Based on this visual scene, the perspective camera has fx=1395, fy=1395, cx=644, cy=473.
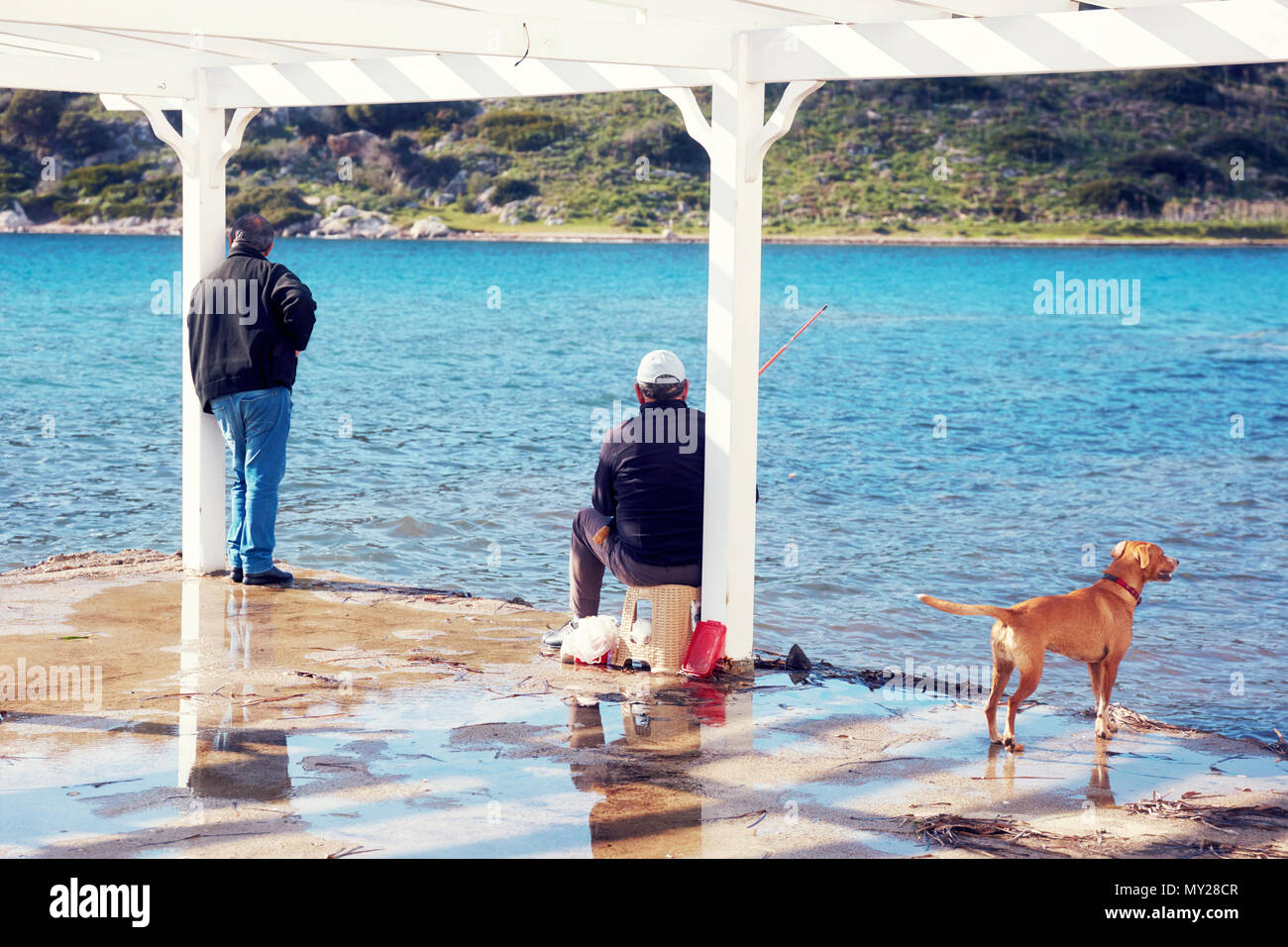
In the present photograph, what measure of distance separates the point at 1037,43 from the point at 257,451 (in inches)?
170

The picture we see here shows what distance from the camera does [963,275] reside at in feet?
211

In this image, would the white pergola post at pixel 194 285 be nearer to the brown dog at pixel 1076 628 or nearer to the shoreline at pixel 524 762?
the shoreline at pixel 524 762

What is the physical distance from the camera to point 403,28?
16.8 ft

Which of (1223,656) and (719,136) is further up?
(719,136)

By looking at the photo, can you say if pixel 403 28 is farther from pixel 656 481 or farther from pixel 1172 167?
pixel 1172 167

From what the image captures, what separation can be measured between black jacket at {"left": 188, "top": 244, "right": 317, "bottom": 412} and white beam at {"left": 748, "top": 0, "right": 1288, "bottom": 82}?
2717mm

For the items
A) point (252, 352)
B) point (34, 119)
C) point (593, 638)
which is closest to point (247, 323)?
point (252, 352)

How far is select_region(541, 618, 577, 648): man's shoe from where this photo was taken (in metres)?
6.31

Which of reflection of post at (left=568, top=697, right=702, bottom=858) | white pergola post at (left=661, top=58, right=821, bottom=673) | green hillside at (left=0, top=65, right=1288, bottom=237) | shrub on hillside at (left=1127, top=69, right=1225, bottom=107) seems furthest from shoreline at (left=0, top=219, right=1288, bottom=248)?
reflection of post at (left=568, top=697, right=702, bottom=858)

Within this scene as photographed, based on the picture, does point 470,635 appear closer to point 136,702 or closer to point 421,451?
point 136,702

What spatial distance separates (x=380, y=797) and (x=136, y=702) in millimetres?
1536

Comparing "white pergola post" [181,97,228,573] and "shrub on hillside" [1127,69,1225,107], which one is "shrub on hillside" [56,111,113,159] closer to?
"shrub on hillside" [1127,69,1225,107]

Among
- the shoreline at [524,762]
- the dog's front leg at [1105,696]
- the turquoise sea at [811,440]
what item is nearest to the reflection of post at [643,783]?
the shoreline at [524,762]

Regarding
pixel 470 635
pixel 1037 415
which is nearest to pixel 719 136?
pixel 470 635
